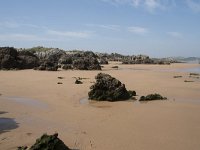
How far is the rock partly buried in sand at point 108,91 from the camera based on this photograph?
11203 mm

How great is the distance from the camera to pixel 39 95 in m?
12.1

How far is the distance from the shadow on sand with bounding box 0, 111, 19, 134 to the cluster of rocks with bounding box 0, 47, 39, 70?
63.7ft

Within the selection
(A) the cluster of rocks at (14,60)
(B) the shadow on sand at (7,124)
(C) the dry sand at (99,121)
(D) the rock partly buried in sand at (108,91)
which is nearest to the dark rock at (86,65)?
(A) the cluster of rocks at (14,60)

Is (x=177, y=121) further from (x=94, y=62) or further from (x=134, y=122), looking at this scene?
(x=94, y=62)

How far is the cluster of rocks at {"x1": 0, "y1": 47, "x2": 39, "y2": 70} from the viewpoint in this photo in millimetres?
27069

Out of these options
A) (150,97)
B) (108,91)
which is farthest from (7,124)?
(150,97)

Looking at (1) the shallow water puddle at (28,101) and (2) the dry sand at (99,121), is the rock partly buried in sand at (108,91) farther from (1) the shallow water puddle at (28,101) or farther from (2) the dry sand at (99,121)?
(1) the shallow water puddle at (28,101)

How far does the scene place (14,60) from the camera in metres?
27.7

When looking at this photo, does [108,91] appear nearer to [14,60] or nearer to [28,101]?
[28,101]

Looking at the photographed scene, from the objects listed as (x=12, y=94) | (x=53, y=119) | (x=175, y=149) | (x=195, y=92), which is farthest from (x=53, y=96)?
(x=175, y=149)

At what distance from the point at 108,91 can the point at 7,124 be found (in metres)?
4.52

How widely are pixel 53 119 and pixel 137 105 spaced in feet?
10.1

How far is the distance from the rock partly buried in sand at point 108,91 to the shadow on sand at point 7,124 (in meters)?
3.84

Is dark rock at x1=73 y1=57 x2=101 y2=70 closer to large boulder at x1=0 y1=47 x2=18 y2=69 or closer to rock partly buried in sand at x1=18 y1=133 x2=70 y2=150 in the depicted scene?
large boulder at x1=0 y1=47 x2=18 y2=69
